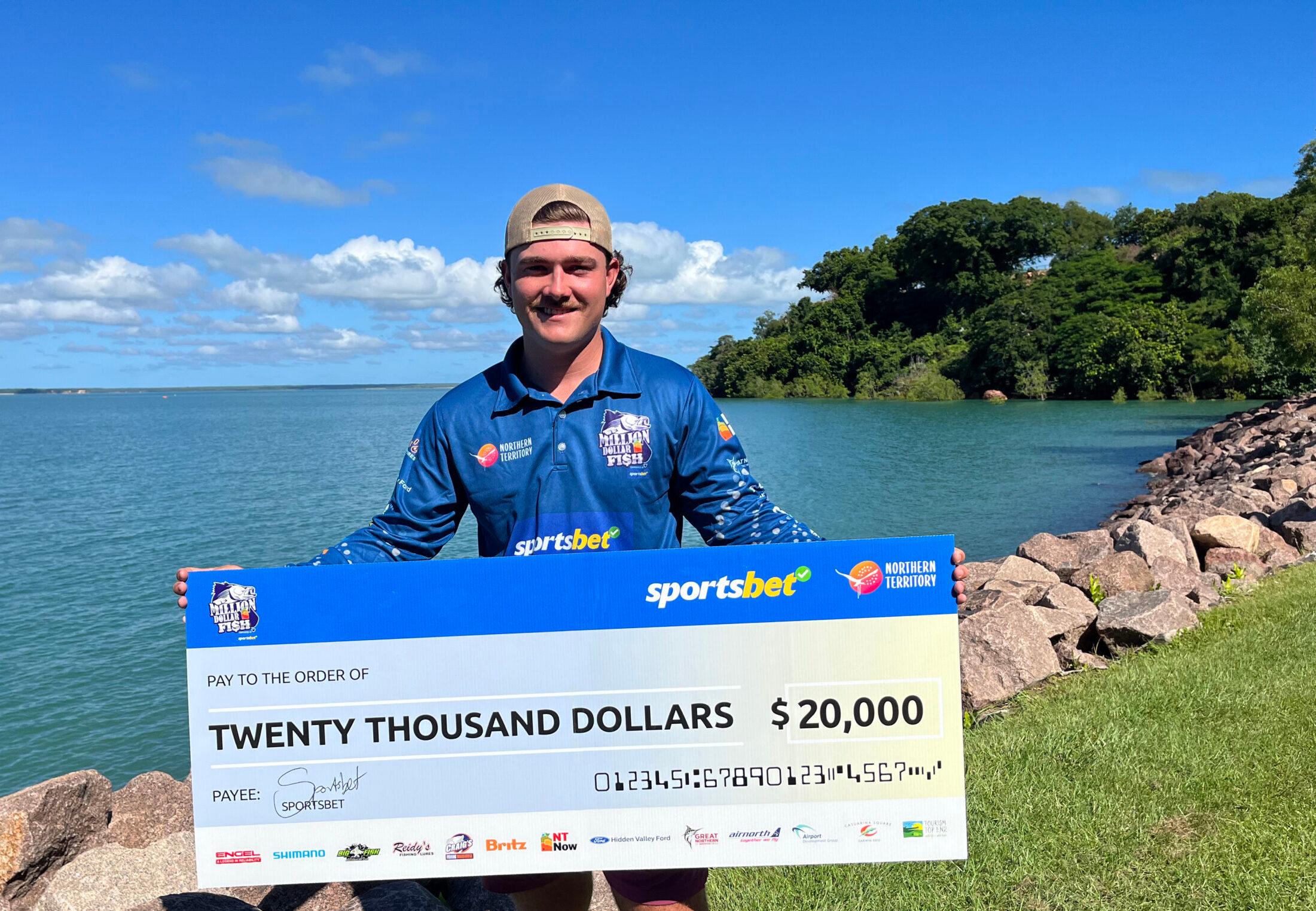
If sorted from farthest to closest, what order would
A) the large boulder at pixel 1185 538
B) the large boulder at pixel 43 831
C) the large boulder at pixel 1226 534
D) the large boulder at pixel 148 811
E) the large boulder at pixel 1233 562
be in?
the large boulder at pixel 1226 534 → the large boulder at pixel 1185 538 → the large boulder at pixel 1233 562 → the large boulder at pixel 148 811 → the large boulder at pixel 43 831

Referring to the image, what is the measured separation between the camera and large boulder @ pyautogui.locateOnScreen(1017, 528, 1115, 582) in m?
9.85

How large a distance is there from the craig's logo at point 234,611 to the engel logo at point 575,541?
74 centimetres

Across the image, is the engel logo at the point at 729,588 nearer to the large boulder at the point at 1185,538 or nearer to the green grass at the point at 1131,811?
the green grass at the point at 1131,811

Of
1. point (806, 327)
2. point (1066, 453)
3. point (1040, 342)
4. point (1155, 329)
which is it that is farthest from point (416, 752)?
point (806, 327)

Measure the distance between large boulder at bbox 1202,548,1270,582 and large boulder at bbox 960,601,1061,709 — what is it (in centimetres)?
329

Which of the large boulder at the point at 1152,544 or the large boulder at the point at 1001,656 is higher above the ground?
the large boulder at the point at 1152,544

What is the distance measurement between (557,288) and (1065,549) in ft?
31.1

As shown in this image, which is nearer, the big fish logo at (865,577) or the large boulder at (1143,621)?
the big fish logo at (865,577)

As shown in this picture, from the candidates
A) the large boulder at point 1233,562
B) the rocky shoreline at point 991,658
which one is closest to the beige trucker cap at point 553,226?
the rocky shoreline at point 991,658

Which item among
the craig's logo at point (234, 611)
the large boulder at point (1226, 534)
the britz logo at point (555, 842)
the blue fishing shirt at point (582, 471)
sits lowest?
the large boulder at point (1226, 534)

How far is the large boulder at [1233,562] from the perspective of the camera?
8.45 meters

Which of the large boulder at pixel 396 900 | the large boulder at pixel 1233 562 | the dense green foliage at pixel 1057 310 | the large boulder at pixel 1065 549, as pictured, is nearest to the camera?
the large boulder at pixel 396 900

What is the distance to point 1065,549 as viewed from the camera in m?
10.6
